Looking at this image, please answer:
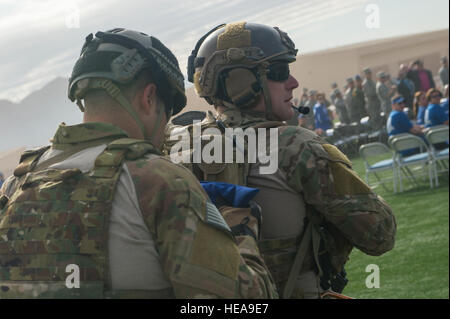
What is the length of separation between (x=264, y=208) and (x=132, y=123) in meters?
0.79

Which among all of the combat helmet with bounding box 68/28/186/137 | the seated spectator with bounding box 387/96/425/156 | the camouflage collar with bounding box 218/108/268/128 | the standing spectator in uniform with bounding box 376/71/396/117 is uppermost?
the standing spectator in uniform with bounding box 376/71/396/117

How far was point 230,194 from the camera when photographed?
190cm

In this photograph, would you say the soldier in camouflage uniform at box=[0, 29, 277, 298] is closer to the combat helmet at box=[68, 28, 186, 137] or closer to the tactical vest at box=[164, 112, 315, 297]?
the combat helmet at box=[68, 28, 186, 137]

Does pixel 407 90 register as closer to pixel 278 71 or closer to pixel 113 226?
pixel 278 71

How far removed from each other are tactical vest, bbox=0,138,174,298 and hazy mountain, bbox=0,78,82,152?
0.85m

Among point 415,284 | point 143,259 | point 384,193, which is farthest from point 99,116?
point 384,193

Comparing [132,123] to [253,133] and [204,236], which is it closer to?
[204,236]

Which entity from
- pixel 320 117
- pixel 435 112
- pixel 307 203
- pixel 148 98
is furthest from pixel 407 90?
pixel 148 98

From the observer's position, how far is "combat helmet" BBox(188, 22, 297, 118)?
8.01ft

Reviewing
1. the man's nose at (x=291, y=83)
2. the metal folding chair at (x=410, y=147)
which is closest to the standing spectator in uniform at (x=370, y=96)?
the metal folding chair at (x=410, y=147)

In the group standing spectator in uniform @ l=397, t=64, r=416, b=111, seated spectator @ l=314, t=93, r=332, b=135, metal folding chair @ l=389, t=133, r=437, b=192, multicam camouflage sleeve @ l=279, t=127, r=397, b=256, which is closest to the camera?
multicam camouflage sleeve @ l=279, t=127, r=397, b=256

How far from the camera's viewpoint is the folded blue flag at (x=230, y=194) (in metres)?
1.87

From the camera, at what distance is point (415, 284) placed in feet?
21.1

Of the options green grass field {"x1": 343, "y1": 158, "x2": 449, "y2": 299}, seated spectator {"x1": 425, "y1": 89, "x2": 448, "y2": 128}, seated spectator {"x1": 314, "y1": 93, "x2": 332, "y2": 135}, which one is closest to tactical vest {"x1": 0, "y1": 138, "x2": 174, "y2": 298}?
green grass field {"x1": 343, "y1": 158, "x2": 449, "y2": 299}
